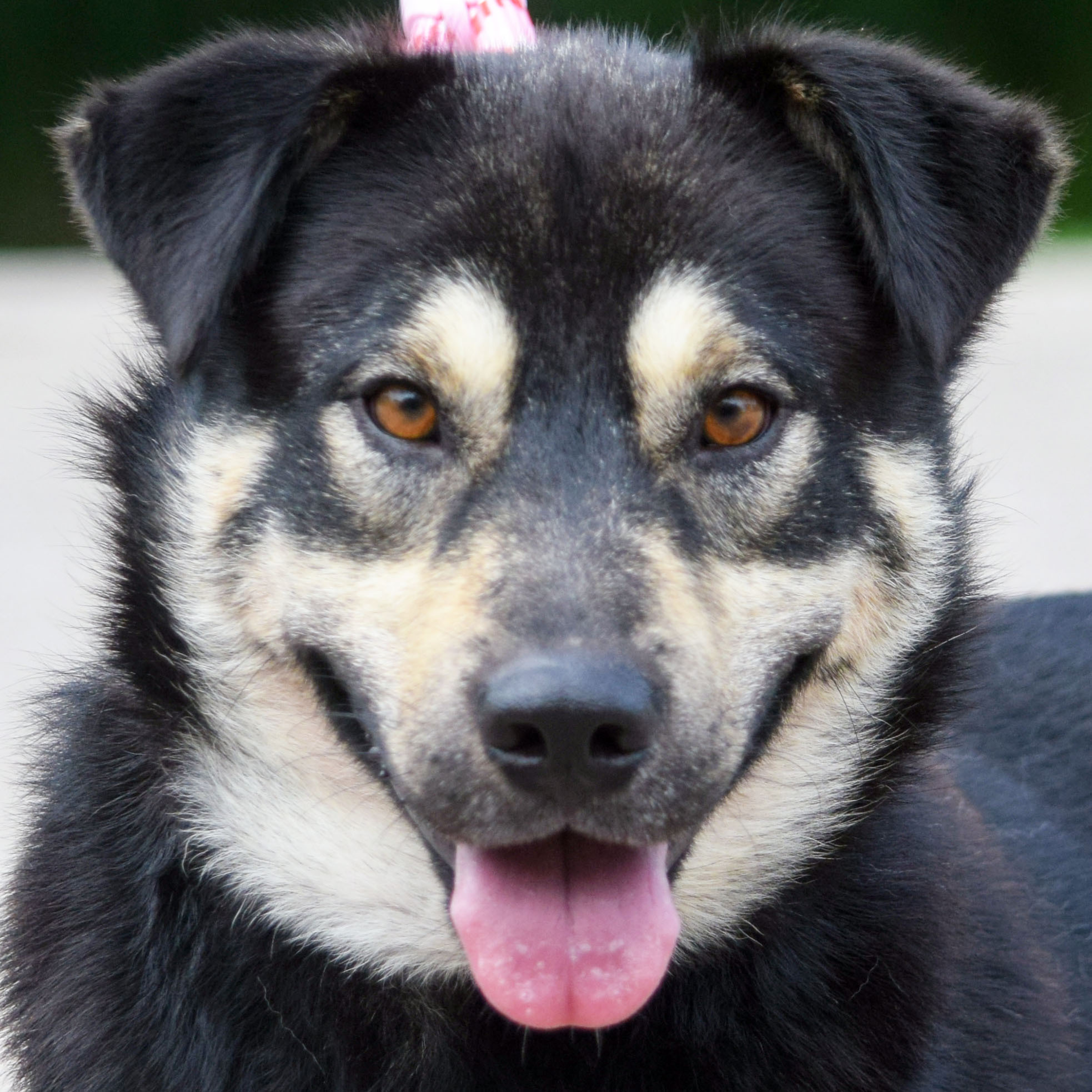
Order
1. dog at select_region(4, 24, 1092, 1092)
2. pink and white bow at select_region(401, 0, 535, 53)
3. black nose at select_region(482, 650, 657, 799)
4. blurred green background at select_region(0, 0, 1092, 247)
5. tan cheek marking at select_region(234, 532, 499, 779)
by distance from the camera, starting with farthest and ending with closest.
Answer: blurred green background at select_region(0, 0, 1092, 247) < pink and white bow at select_region(401, 0, 535, 53) < dog at select_region(4, 24, 1092, 1092) < tan cheek marking at select_region(234, 532, 499, 779) < black nose at select_region(482, 650, 657, 799)

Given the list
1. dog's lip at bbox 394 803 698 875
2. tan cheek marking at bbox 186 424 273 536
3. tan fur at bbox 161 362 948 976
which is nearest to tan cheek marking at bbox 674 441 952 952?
tan fur at bbox 161 362 948 976

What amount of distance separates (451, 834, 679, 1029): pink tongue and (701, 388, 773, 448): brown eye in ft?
2.09

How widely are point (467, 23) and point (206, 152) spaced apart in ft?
2.35

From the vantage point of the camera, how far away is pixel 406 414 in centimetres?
253

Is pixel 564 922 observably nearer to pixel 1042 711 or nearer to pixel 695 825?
pixel 695 825

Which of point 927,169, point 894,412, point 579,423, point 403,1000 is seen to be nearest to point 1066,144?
point 927,169

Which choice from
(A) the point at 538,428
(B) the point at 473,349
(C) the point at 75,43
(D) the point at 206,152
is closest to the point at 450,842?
(A) the point at 538,428

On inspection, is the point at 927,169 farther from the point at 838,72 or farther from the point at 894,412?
the point at 894,412

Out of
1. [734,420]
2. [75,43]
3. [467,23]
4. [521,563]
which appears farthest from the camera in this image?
[75,43]

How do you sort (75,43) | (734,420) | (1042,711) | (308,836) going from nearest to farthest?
1. (734,420)
2. (308,836)
3. (1042,711)
4. (75,43)

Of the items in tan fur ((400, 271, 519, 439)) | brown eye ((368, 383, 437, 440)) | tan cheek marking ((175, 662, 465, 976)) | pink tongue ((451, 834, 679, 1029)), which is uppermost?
tan fur ((400, 271, 519, 439))

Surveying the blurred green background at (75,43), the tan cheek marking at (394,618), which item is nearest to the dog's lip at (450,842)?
the tan cheek marking at (394,618)

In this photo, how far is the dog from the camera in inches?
94.0

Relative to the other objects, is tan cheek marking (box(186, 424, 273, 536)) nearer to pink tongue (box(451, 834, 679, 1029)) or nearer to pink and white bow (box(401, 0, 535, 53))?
pink tongue (box(451, 834, 679, 1029))
